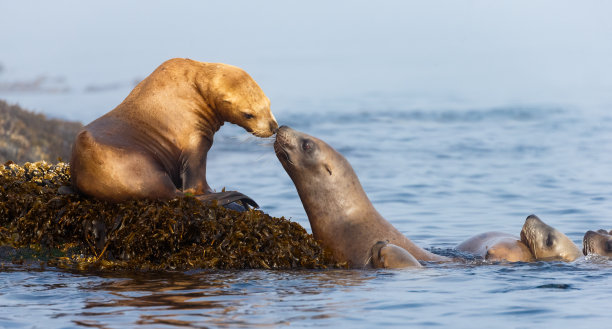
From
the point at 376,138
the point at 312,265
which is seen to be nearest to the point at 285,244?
the point at 312,265

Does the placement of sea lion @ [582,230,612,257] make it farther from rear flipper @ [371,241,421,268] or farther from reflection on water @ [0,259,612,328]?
rear flipper @ [371,241,421,268]

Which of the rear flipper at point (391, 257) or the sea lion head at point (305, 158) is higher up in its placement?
the sea lion head at point (305, 158)

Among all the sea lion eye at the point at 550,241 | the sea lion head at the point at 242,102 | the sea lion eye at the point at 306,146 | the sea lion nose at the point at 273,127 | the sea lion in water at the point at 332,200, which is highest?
the sea lion head at the point at 242,102

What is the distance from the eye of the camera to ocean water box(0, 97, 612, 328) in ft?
23.0

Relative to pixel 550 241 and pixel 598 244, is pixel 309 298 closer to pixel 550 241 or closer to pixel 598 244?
pixel 550 241

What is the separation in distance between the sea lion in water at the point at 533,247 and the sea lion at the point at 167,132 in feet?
8.40

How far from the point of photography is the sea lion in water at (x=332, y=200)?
30.5ft

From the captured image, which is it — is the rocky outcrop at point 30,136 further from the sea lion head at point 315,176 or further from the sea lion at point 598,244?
the sea lion at point 598,244

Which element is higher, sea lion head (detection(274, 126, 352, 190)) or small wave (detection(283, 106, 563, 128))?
small wave (detection(283, 106, 563, 128))

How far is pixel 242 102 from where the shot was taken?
9.41 metres

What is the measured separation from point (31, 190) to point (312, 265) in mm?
2806

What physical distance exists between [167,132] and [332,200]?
5.72 ft

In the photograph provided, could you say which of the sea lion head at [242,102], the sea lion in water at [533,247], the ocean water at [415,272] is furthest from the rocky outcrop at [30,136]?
the sea lion in water at [533,247]

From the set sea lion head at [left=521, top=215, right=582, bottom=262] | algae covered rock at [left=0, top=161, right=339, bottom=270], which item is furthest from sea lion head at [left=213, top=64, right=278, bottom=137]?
sea lion head at [left=521, top=215, right=582, bottom=262]
